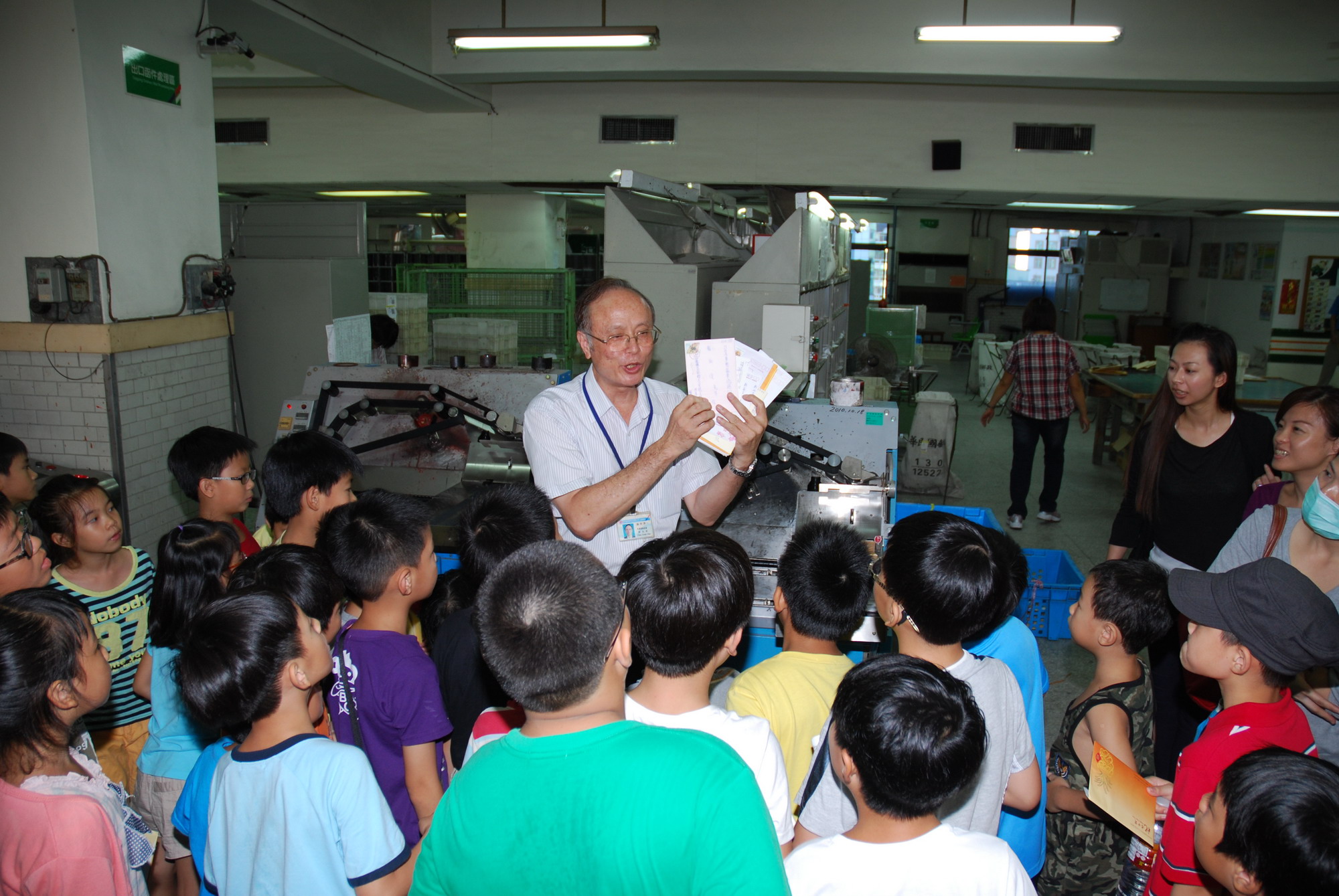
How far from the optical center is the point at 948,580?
5.57 feet

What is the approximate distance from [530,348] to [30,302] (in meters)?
4.33

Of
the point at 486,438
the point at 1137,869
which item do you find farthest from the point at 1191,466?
the point at 486,438

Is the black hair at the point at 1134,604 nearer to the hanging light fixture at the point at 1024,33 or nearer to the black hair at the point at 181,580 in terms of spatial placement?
the black hair at the point at 181,580

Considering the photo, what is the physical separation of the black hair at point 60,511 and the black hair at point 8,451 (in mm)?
813

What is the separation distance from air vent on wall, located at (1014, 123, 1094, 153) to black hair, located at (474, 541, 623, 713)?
351 inches

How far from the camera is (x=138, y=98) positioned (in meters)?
4.42

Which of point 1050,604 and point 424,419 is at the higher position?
point 424,419

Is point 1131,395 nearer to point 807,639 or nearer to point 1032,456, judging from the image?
point 1032,456

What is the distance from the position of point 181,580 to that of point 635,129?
25.3ft

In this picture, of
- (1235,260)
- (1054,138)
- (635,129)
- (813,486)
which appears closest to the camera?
(813,486)

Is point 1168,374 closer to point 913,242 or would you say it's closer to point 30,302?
point 30,302

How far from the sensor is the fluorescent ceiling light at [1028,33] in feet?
20.5

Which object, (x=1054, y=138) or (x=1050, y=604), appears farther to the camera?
(x=1054, y=138)

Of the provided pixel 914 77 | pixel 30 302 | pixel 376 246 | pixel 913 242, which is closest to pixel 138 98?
pixel 30 302
